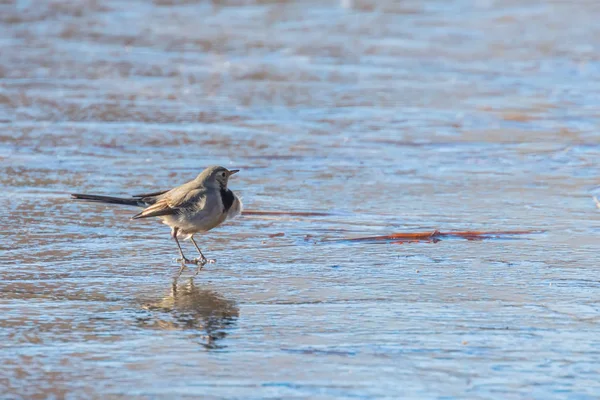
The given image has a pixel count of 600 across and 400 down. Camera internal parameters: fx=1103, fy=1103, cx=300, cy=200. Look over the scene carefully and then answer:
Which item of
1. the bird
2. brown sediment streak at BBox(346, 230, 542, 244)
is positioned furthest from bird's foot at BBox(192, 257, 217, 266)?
brown sediment streak at BBox(346, 230, 542, 244)

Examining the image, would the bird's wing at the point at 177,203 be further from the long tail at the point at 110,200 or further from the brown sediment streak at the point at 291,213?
the brown sediment streak at the point at 291,213

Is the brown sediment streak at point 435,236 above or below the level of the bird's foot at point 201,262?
below

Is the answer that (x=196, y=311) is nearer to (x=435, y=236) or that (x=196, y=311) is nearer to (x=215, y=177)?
(x=215, y=177)

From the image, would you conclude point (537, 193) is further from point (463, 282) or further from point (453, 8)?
point (453, 8)

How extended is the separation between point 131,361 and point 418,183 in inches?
164

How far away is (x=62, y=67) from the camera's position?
43.6ft

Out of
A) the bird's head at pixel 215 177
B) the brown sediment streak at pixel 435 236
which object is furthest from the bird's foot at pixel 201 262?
the brown sediment streak at pixel 435 236

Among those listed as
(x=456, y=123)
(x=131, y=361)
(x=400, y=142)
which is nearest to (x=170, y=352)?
(x=131, y=361)

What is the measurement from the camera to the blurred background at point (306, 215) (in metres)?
4.41

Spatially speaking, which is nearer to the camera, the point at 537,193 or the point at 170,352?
the point at 170,352

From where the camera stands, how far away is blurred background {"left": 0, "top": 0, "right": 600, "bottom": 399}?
14.5ft

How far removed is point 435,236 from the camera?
6.67 m

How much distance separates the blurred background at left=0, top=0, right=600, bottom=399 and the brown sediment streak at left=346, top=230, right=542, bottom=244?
10cm

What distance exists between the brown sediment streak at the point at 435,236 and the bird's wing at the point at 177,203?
948 millimetres
